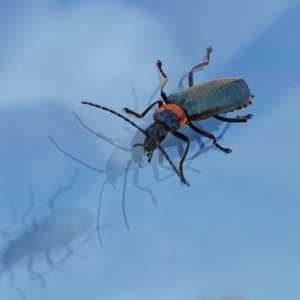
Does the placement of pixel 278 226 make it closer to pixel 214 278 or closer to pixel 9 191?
pixel 214 278

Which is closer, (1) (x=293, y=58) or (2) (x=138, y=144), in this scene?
(2) (x=138, y=144)

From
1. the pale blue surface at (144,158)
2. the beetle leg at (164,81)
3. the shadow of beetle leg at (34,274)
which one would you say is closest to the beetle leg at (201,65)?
the pale blue surface at (144,158)

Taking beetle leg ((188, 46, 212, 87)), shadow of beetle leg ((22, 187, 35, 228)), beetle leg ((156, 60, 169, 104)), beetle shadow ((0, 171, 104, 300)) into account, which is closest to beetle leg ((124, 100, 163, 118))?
beetle leg ((156, 60, 169, 104))

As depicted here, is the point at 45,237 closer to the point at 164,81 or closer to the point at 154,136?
the point at 154,136

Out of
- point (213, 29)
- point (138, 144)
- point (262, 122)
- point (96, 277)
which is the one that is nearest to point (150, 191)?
point (138, 144)

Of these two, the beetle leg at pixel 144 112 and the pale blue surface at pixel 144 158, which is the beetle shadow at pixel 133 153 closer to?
the pale blue surface at pixel 144 158

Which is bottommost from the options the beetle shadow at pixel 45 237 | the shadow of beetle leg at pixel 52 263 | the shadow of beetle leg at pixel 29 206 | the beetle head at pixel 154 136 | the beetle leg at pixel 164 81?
the shadow of beetle leg at pixel 52 263

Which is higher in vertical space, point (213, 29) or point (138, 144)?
point (213, 29)
